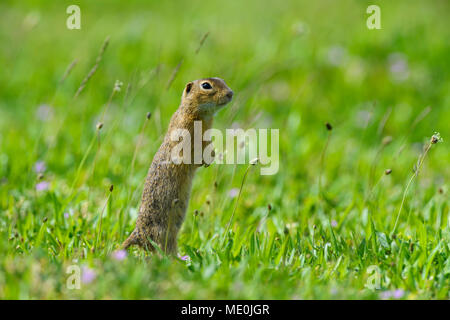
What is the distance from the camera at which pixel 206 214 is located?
3967 mm

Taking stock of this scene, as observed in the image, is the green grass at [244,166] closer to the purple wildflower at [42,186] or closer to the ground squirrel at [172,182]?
the purple wildflower at [42,186]

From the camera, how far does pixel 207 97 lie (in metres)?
3.37

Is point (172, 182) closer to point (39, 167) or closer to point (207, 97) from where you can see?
point (207, 97)

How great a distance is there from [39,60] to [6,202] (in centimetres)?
388

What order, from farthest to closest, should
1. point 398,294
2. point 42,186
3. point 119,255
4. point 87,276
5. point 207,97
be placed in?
point 42,186
point 207,97
point 119,255
point 398,294
point 87,276

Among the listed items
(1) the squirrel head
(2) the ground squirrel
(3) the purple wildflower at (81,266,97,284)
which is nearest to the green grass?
(3) the purple wildflower at (81,266,97,284)

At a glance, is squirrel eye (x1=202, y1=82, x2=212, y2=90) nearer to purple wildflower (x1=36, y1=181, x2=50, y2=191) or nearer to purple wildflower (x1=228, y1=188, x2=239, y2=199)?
purple wildflower (x1=228, y1=188, x2=239, y2=199)

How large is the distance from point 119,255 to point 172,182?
0.57 m

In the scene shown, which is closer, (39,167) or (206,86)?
(206,86)

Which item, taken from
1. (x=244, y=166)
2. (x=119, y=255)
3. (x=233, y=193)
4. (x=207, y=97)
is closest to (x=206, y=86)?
(x=207, y=97)

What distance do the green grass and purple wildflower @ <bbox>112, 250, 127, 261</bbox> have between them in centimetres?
7

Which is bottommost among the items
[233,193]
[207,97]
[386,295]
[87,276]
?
[386,295]

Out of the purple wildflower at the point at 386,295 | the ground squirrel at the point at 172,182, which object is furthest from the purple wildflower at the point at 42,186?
the purple wildflower at the point at 386,295
